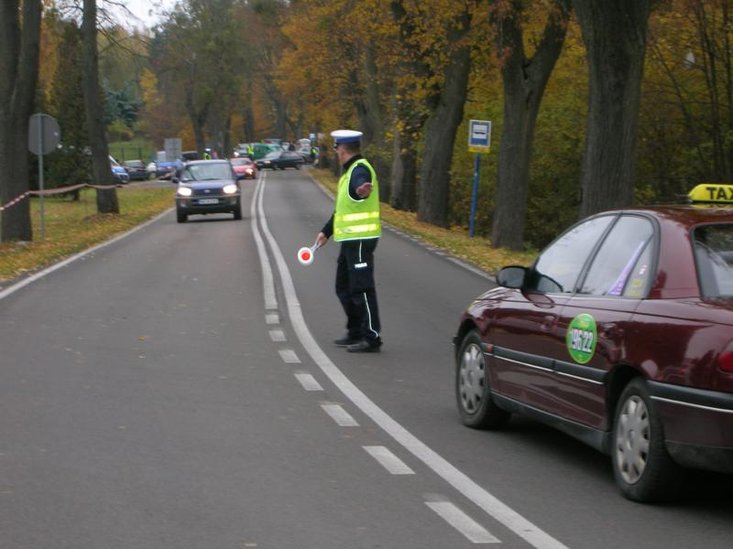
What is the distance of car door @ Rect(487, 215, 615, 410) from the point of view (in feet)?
25.9

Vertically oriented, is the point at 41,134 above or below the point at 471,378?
above

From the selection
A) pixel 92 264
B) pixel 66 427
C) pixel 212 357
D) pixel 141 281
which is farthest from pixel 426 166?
pixel 66 427

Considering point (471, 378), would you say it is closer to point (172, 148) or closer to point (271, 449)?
point (271, 449)

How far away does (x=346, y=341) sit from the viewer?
13.1m

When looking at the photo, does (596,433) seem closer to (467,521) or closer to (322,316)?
(467,521)

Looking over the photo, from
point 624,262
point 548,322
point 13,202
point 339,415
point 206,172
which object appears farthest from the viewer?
point 206,172

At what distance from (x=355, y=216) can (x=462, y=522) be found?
6504 mm

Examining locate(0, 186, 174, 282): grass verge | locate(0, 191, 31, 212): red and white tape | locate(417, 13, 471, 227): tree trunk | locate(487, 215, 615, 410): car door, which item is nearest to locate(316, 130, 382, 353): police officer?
locate(487, 215, 615, 410): car door

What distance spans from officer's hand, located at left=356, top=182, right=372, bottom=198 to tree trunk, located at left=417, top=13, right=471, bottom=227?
2014 centimetres

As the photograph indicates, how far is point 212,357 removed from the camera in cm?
1230

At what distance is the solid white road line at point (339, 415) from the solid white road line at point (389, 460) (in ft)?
2.68

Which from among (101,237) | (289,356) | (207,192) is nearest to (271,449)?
(289,356)

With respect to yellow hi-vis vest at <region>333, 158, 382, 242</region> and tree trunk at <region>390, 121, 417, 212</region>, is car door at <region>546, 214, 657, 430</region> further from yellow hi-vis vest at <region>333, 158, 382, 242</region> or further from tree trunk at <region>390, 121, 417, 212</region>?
tree trunk at <region>390, 121, 417, 212</region>

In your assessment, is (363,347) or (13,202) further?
(13,202)
